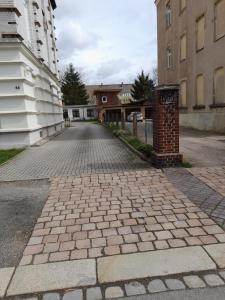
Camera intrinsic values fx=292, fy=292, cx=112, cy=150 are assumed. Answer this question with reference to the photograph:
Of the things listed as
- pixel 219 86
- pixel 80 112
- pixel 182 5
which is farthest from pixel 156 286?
pixel 80 112

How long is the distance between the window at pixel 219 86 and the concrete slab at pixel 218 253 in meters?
15.0

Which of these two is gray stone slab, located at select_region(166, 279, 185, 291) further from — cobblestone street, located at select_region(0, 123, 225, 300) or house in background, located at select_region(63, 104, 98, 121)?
house in background, located at select_region(63, 104, 98, 121)

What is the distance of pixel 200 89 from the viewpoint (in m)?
20.8

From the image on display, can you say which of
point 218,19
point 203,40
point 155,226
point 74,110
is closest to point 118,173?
point 155,226

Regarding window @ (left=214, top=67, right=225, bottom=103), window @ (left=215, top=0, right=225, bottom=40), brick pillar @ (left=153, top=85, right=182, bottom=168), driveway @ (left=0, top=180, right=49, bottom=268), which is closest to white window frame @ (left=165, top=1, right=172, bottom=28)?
window @ (left=215, top=0, right=225, bottom=40)

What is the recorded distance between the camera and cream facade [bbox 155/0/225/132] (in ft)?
57.8

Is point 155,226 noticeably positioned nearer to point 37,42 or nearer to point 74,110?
point 37,42

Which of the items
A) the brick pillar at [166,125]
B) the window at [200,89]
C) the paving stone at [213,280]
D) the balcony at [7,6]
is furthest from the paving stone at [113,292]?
the window at [200,89]

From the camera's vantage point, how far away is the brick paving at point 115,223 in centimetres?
385

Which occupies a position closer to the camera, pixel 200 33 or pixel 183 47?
pixel 200 33

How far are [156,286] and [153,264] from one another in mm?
375

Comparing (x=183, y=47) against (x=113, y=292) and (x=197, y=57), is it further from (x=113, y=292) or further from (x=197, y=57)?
(x=113, y=292)

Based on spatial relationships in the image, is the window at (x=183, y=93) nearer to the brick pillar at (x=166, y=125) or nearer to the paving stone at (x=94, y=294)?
the brick pillar at (x=166, y=125)

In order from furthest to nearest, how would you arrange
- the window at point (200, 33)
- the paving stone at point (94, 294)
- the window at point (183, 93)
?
1. the window at point (183, 93)
2. the window at point (200, 33)
3. the paving stone at point (94, 294)
